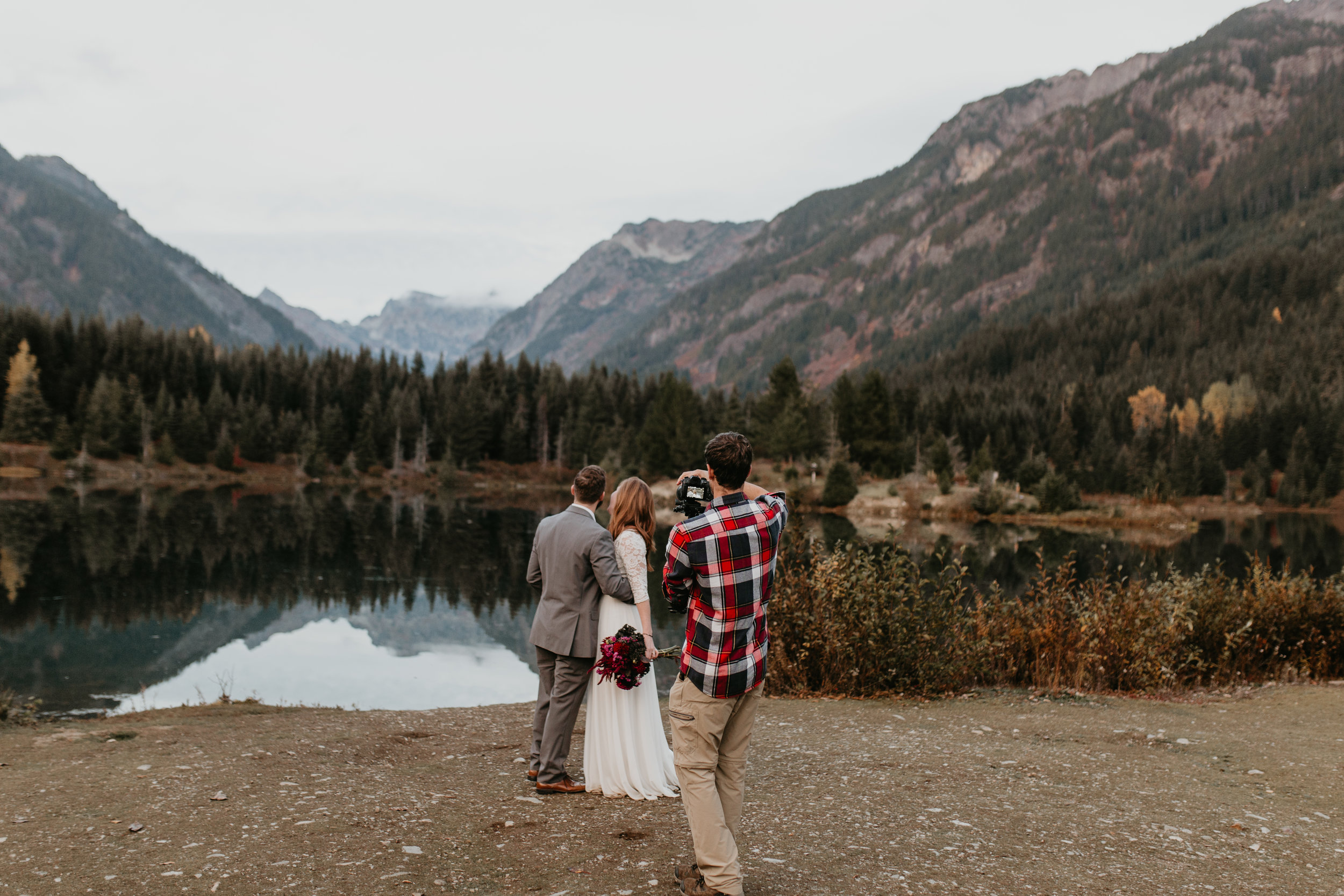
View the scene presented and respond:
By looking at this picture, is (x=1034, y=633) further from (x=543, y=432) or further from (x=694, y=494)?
(x=543, y=432)

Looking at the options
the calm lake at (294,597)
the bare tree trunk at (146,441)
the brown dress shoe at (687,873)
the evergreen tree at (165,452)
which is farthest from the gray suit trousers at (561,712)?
the bare tree trunk at (146,441)

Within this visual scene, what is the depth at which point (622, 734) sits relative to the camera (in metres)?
6.93

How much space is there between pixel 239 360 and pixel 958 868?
118413 millimetres

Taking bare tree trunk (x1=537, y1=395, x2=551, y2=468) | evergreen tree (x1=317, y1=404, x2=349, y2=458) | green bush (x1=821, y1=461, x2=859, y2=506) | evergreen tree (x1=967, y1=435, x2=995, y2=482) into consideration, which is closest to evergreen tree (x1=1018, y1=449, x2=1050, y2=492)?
evergreen tree (x1=967, y1=435, x2=995, y2=482)

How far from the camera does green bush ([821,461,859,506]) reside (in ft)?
234

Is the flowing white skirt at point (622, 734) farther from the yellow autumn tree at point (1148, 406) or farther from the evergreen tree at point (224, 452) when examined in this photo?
the yellow autumn tree at point (1148, 406)

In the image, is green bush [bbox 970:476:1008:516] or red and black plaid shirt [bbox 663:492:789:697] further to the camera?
green bush [bbox 970:476:1008:516]

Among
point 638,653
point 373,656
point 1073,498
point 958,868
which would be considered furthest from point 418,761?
point 1073,498

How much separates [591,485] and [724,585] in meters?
2.44

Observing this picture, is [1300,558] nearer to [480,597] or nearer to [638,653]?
[480,597]

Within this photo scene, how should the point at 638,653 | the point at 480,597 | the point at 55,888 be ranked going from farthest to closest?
the point at 480,597
the point at 638,653
the point at 55,888

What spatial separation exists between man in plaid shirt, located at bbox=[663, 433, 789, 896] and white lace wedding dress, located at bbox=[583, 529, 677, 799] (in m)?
1.93

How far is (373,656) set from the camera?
21.0 meters

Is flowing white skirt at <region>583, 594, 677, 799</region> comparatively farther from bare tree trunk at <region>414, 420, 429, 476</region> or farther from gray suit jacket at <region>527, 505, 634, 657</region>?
bare tree trunk at <region>414, 420, 429, 476</region>
